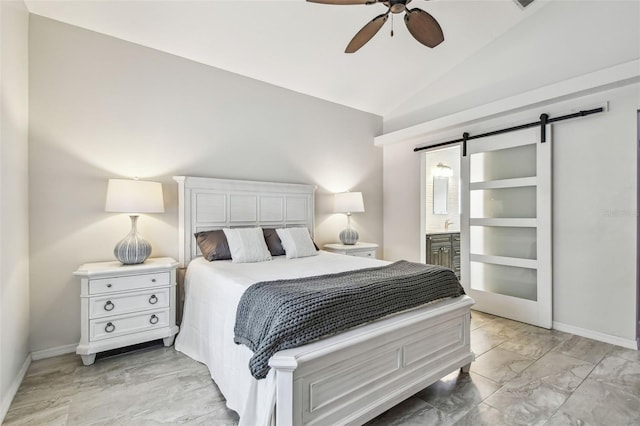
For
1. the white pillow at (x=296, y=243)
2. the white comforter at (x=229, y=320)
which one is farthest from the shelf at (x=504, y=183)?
the white pillow at (x=296, y=243)

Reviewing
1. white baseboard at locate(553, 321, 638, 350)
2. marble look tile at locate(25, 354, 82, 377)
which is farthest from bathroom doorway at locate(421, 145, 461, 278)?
marble look tile at locate(25, 354, 82, 377)

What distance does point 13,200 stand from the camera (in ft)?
6.84

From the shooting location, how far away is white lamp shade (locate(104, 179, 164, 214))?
2.55 metres

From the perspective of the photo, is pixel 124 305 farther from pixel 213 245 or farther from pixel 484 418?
pixel 484 418

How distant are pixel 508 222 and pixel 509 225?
0.04 m

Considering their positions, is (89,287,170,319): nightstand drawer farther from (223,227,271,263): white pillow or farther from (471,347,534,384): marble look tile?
(471,347,534,384): marble look tile

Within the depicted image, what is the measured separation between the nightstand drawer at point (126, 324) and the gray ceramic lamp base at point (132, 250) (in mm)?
455

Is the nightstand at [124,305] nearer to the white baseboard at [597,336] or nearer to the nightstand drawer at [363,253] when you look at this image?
the nightstand drawer at [363,253]

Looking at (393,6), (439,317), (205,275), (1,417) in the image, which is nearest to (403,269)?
(439,317)

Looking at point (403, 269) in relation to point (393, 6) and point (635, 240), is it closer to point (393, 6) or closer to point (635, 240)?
point (393, 6)

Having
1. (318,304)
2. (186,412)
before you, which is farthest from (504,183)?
(186,412)

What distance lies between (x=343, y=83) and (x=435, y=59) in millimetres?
1173

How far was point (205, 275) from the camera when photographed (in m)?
2.49

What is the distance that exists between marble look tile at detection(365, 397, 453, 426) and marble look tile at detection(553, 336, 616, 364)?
157cm
